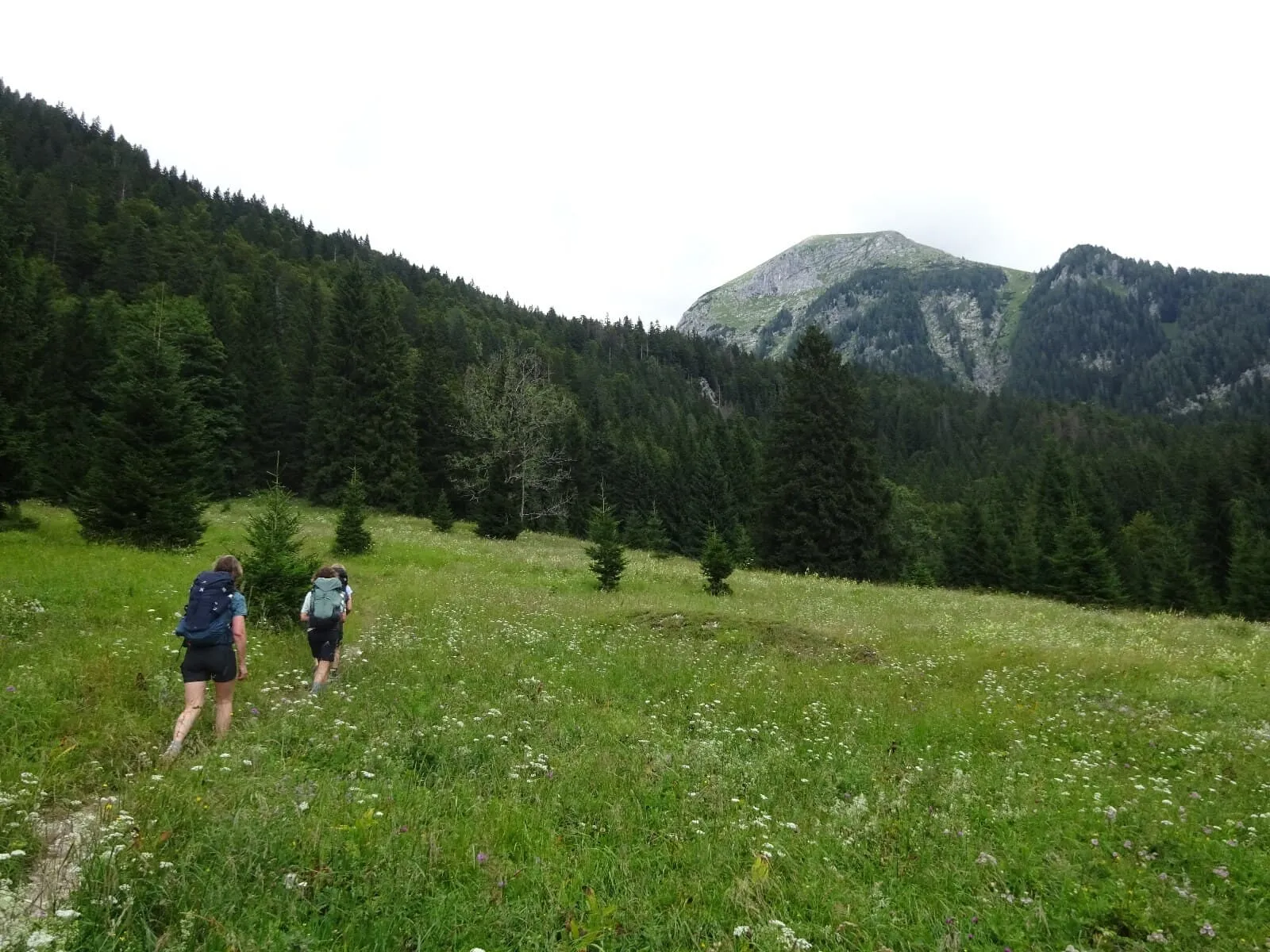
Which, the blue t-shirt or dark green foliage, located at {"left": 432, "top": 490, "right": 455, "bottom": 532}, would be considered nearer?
the blue t-shirt

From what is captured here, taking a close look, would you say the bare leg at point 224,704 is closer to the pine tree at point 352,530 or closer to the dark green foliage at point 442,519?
the pine tree at point 352,530

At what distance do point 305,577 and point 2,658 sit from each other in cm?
606

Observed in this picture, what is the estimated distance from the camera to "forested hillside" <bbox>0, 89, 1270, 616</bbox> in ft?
82.6

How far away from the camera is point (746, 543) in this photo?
43.0 metres

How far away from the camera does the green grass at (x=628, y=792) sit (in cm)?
431

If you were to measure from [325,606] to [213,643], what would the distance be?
2.93 metres

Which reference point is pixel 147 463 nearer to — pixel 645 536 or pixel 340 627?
pixel 340 627

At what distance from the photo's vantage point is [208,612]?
7.95 metres

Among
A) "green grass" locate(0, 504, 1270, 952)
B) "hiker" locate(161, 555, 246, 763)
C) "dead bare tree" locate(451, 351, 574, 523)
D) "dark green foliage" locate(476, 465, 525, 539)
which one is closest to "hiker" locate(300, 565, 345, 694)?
"green grass" locate(0, 504, 1270, 952)

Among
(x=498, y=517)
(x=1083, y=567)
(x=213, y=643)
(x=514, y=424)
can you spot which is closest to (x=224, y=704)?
(x=213, y=643)

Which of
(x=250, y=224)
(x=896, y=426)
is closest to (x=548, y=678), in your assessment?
(x=250, y=224)

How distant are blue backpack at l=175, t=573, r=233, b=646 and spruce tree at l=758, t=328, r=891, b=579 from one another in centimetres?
3530

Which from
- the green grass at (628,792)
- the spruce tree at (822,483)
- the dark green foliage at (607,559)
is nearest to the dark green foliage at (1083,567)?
the spruce tree at (822,483)

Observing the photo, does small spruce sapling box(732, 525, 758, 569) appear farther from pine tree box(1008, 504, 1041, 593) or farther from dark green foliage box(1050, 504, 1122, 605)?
pine tree box(1008, 504, 1041, 593)
